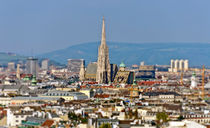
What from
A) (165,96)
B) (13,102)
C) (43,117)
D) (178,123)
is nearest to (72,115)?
(43,117)

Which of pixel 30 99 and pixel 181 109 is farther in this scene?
pixel 30 99

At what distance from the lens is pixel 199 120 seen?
228 ft

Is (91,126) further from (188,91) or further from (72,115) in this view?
(188,91)

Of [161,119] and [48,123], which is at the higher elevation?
[161,119]

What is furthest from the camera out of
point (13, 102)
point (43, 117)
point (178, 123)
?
point (13, 102)

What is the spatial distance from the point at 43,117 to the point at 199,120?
12.7 metres

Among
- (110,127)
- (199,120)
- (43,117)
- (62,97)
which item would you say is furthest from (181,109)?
(62,97)

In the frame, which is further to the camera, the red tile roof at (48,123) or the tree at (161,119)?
the tree at (161,119)

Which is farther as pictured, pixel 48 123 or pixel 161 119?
pixel 161 119

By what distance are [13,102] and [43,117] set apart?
4074 cm

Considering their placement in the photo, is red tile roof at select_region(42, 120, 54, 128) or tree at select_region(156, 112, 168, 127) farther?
tree at select_region(156, 112, 168, 127)

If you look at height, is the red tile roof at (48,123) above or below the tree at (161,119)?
below

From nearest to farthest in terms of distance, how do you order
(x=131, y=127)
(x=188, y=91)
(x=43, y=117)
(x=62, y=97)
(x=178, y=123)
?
(x=131, y=127) < (x=178, y=123) < (x=43, y=117) < (x=62, y=97) < (x=188, y=91)

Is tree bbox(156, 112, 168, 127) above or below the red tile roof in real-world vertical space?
above
